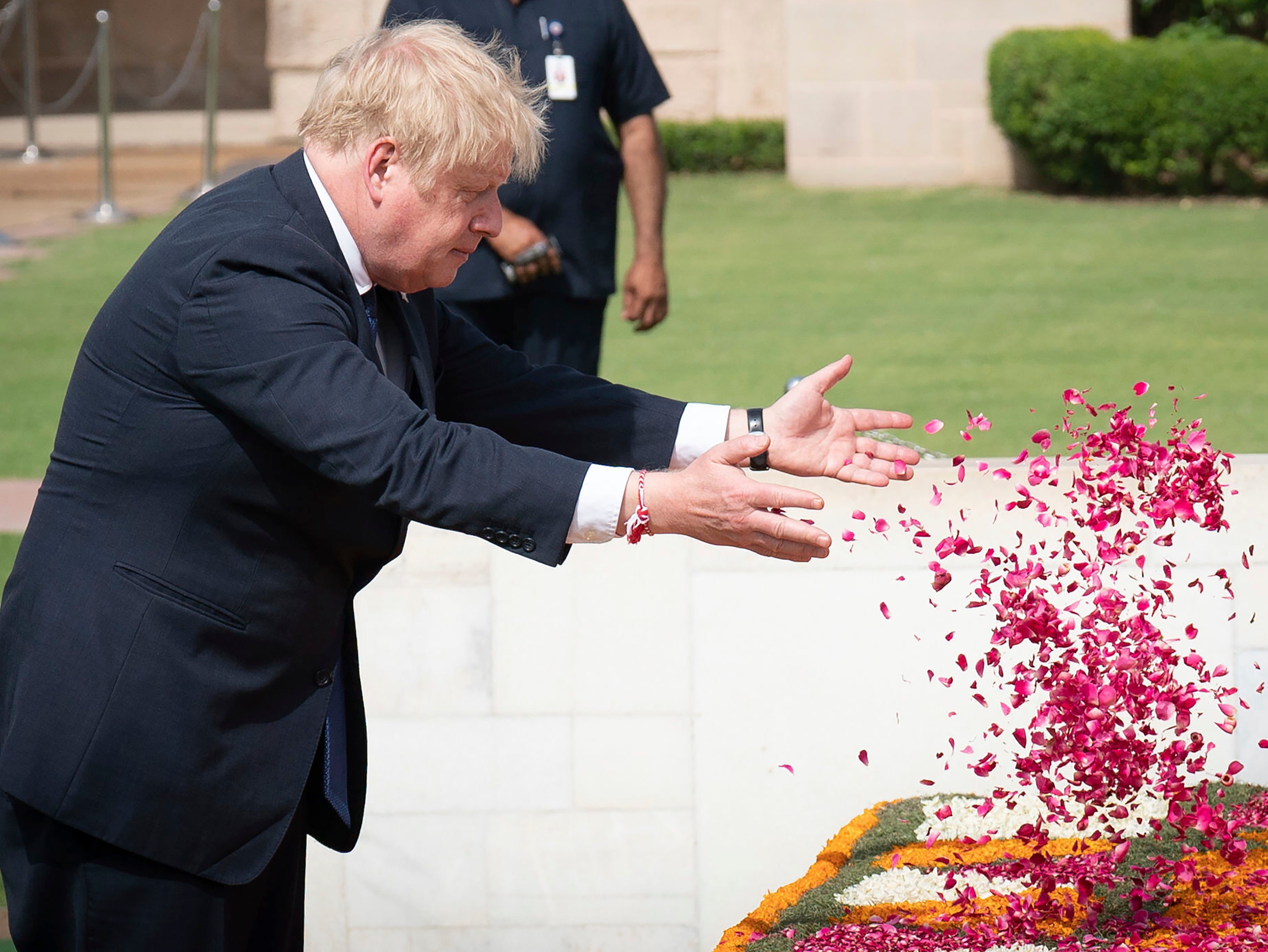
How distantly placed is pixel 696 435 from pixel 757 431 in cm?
11

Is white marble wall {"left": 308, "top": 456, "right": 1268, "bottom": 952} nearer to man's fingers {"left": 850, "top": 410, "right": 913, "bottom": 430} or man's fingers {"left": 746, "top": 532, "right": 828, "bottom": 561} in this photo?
man's fingers {"left": 850, "top": 410, "right": 913, "bottom": 430}

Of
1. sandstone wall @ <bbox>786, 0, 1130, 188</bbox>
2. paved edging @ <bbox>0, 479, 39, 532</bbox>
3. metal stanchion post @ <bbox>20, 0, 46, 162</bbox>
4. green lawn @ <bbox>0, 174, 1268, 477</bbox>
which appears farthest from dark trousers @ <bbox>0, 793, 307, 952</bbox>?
metal stanchion post @ <bbox>20, 0, 46, 162</bbox>

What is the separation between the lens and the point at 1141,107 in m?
14.6

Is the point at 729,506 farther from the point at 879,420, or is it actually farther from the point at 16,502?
the point at 16,502

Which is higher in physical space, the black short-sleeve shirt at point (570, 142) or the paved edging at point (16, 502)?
the black short-sleeve shirt at point (570, 142)

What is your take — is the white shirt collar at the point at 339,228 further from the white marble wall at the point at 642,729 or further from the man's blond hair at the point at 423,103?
the white marble wall at the point at 642,729

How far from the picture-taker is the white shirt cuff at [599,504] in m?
2.13

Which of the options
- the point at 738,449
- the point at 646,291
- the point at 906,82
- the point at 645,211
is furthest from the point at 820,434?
the point at 906,82

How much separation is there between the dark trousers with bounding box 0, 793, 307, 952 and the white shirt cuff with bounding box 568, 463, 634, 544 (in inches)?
31.8

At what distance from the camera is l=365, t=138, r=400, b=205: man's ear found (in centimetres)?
214

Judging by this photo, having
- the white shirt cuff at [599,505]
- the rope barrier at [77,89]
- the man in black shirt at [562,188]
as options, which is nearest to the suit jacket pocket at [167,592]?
the white shirt cuff at [599,505]

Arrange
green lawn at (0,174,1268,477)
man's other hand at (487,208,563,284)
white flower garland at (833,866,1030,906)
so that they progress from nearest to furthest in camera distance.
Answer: white flower garland at (833,866,1030,906)
man's other hand at (487,208,563,284)
green lawn at (0,174,1268,477)

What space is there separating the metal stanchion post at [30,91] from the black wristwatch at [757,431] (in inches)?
618

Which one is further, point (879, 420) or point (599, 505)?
point (879, 420)
